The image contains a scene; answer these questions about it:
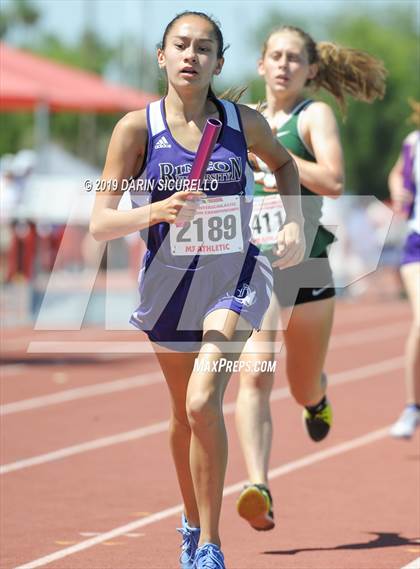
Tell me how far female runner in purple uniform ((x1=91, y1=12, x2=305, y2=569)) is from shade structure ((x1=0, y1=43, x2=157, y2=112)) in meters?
12.9

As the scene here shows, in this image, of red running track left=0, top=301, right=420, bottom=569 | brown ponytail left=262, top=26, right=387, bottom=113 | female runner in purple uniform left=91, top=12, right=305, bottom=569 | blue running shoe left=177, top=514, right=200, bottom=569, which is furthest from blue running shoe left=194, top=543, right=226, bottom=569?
brown ponytail left=262, top=26, right=387, bottom=113

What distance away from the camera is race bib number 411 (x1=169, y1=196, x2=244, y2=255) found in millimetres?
5402

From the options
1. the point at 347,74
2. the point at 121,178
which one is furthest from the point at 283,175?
the point at 347,74

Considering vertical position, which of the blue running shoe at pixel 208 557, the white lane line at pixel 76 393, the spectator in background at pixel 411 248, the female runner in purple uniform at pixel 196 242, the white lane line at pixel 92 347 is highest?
the white lane line at pixel 92 347

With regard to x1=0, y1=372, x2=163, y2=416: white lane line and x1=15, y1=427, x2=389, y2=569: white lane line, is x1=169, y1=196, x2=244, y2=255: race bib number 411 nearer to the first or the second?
x1=15, y1=427, x2=389, y2=569: white lane line

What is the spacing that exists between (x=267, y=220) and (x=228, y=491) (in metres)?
1.76

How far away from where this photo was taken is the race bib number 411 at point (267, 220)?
682cm

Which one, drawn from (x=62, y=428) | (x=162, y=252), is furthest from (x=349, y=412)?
(x=162, y=252)

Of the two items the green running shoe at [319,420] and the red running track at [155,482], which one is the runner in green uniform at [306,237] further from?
the red running track at [155,482]

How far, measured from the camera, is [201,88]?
5445mm

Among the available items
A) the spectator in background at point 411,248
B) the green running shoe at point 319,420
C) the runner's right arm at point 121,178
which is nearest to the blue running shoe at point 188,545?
the runner's right arm at point 121,178

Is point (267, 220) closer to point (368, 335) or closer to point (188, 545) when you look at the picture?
point (188, 545)

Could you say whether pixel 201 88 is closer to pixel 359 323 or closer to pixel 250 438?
pixel 250 438

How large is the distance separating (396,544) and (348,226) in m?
22.6
